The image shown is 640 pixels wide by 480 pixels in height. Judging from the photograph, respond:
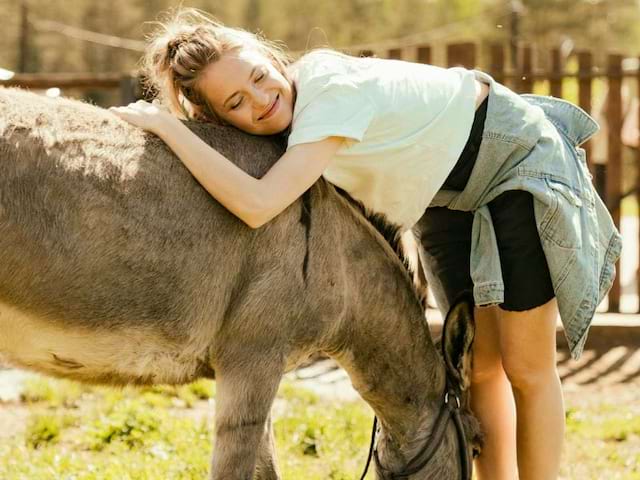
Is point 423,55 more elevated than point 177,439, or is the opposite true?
point 423,55

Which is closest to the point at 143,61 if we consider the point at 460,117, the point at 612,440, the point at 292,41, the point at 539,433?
the point at 460,117

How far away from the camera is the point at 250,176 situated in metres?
3.00

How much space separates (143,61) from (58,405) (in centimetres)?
248

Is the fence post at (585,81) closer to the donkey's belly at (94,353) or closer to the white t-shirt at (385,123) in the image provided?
the white t-shirt at (385,123)

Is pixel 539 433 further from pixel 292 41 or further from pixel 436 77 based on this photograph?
pixel 292 41

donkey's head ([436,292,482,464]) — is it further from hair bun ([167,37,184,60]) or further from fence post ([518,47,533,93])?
fence post ([518,47,533,93])

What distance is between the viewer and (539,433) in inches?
Answer: 139

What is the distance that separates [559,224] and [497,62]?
454cm

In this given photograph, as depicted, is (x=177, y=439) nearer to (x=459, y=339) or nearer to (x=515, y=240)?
(x=459, y=339)

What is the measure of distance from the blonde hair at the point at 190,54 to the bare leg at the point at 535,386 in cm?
125

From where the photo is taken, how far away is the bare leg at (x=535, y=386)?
343cm

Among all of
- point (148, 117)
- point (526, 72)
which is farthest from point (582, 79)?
point (148, 117)

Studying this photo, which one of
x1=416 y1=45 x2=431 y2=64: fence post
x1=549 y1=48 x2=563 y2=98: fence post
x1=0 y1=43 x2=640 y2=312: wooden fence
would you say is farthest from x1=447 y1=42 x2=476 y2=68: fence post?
x1=549 y1=48 x2=563 y2=98: fence post

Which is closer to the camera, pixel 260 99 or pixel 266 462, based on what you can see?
A: pixel 260 99
